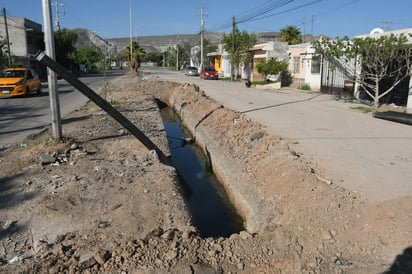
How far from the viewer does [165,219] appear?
574 cm

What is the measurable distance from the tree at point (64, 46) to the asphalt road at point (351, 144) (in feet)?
141

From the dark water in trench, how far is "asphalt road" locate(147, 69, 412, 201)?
6.95 ft

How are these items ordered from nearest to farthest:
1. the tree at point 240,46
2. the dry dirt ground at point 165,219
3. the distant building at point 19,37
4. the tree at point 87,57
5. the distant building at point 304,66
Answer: the dry dirt ground at point 165,219 → the distant building at point 304,66 → the tree at point 240,46 → the distant building at point 19,37 → the tree at point 87,57

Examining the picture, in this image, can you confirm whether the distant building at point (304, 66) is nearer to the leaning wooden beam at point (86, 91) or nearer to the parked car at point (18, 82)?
the parked car at point (18, 82)

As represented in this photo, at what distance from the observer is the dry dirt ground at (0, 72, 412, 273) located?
4422 mm

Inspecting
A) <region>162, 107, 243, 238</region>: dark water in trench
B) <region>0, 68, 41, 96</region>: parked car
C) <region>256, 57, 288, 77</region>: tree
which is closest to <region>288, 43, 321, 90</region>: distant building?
<region>256, 57, 288, 77</region>: tree

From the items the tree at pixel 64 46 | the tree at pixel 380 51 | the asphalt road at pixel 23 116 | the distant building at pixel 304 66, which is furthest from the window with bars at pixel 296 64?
the tree at pixel 64 46

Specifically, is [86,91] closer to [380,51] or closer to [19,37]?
[380,51]

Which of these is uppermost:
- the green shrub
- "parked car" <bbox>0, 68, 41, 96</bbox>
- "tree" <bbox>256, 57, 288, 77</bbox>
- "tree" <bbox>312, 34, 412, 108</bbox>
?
"tree" <bbox>312, 34, 412, 108</bbox>

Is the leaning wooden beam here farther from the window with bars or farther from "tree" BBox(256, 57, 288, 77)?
the window with bars

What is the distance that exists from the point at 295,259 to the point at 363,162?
434 cm

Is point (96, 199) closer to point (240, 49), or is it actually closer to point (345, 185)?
point (345, 185)

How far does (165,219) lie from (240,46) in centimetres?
3970

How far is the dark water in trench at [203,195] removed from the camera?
23.0 feet
